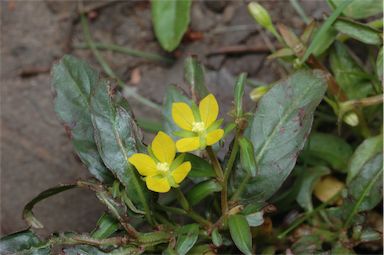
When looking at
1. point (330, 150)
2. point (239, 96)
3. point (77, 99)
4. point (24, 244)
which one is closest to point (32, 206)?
point (24, 244)

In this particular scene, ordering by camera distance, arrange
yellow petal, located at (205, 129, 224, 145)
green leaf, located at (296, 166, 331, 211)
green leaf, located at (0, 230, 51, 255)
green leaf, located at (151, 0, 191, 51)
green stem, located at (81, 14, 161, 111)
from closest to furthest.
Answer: yellow petal, located at (205, 129, 224, 145), green leaf, located at (0, 230, 51, 255), green leaf, located at (296, 166, 331, 211), green leaf, located at (151, 0, 191, 51), green stem, located at (81, 14, 161, 111)

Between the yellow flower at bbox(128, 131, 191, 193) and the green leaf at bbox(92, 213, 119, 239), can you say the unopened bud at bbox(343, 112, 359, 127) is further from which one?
the green leaf at bbox(92, 213, 119, 239)

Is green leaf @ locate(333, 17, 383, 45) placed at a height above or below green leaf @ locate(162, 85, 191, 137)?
above

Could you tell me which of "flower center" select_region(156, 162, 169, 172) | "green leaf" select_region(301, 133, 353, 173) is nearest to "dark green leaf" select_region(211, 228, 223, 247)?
"flower center" select_region(156, 162, 169, 172)

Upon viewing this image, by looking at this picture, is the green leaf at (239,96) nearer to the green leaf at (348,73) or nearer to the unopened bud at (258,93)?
the unopened bud at (258,93)

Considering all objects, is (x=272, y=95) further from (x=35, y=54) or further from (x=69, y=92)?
(x=35, y=54)

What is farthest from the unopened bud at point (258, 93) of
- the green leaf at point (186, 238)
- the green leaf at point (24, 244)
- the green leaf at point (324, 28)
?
the green leaf at point (24, 244)

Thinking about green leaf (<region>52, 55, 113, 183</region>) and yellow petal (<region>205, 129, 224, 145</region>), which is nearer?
yellow petal (<region>205, 129, 224, 145</region>)

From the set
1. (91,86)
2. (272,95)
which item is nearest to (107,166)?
(91,86)
